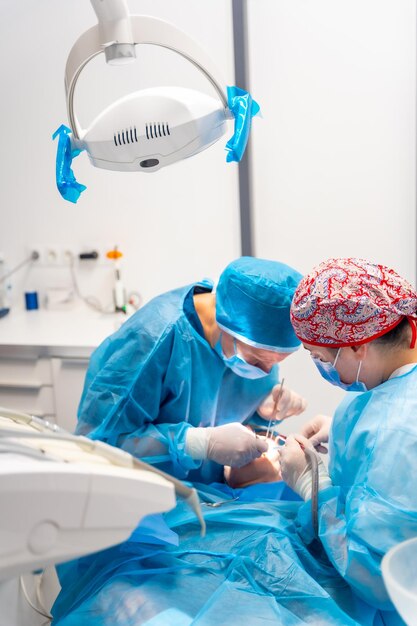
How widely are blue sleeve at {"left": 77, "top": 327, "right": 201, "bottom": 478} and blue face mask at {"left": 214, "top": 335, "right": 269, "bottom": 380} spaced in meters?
0.13

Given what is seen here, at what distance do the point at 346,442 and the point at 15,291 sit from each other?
2377 millimetres

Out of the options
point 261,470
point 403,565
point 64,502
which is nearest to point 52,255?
point 261,470

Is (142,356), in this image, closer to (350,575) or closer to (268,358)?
(268,358)

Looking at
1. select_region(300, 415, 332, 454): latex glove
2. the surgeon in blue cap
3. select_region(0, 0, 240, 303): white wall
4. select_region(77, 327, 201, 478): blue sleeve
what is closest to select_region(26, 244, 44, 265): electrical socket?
select_region(0, 0, 240, 303): white wall

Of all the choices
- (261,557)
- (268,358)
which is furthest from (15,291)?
(261,557)

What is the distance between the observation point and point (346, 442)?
1.37 m

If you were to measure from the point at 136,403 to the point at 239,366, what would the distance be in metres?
0.27

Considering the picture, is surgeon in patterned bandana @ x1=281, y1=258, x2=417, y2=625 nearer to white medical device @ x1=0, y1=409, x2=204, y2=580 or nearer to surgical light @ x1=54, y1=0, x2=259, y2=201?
surgical light @ x1=54, y1=0, x2=259, y2=201

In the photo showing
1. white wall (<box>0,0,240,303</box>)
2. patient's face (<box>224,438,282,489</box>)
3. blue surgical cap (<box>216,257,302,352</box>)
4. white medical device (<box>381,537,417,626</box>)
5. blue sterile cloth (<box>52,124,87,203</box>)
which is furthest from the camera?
white wall (<box>0,0,240,303</box>)

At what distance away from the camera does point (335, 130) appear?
2.83m

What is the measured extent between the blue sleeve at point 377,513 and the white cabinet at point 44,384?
165 centimetres

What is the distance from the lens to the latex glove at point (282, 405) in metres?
1.93

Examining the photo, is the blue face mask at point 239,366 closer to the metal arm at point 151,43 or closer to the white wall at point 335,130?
the metal arm at point 151,43

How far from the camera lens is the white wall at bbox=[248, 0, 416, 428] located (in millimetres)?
2719
